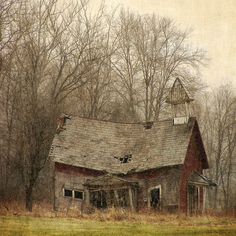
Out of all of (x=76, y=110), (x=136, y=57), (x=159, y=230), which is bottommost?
(x=159, y=230)

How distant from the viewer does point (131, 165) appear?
26.0 feet

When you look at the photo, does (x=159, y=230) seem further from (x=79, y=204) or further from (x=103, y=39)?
(x=103, y=39)

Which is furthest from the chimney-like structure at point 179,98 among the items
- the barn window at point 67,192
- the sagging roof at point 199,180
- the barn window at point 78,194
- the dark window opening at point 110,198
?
the barn window at point 67,192

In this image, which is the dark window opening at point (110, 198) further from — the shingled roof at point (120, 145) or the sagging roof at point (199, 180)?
the sagging roof at point (199, 180)

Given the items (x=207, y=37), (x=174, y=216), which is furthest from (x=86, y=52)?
(x=174, y=216)

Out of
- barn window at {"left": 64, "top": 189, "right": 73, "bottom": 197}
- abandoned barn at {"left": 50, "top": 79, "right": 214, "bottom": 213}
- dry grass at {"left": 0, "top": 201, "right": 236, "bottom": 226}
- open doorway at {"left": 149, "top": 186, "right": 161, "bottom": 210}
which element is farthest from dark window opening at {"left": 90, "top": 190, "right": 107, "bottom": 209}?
open doorway at {"left": 149, "top": 186, "right": 161, "bottom": 210}

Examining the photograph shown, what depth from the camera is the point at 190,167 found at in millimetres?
7961

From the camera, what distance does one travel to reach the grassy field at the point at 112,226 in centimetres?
695

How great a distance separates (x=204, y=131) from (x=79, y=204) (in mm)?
1915

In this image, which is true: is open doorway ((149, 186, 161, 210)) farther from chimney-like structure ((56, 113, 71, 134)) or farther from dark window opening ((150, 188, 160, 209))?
chimney-like structure ((56, 113, 71, 134))

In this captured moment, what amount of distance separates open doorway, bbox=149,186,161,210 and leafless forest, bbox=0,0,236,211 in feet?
2.19

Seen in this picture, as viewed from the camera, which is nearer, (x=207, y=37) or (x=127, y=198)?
(x=127, y=198)

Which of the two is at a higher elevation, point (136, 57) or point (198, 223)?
point (136, 57)

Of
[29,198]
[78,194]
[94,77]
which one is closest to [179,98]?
[94,77]
